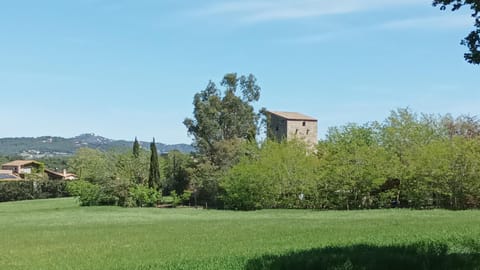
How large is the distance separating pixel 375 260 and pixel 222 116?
63.3 metres

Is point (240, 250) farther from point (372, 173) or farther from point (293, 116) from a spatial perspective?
point (293, 116)

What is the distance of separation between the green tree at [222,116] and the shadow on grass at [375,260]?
59654 mm

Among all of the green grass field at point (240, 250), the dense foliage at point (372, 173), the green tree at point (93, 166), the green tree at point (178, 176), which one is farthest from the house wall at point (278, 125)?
the green grass field at point (240, 250)

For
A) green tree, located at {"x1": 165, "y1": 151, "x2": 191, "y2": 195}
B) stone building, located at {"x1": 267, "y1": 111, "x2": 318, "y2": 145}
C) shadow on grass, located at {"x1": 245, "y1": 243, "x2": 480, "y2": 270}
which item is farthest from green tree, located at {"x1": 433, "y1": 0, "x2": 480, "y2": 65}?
stone building, located at {"x1": 267, "y1": 111, "x2": 318, "y2": 145}

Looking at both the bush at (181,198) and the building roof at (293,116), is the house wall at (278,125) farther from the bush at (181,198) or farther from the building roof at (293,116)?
the bush at (181,198)

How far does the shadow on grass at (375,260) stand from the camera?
33.0ft

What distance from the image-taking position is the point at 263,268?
1028 cm

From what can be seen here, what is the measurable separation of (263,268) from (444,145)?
117ft

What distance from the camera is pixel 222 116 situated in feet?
241

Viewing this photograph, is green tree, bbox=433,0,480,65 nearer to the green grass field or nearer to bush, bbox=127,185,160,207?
the green grass field

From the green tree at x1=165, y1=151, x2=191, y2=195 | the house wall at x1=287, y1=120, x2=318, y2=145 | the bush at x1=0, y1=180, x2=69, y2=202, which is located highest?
the house wall at x1=287, y1=120, x2=318, y2=145

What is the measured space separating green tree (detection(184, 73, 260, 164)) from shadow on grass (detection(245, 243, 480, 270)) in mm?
59654

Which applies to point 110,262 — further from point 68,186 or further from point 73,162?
point 73,162

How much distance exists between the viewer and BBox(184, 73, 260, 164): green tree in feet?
238
